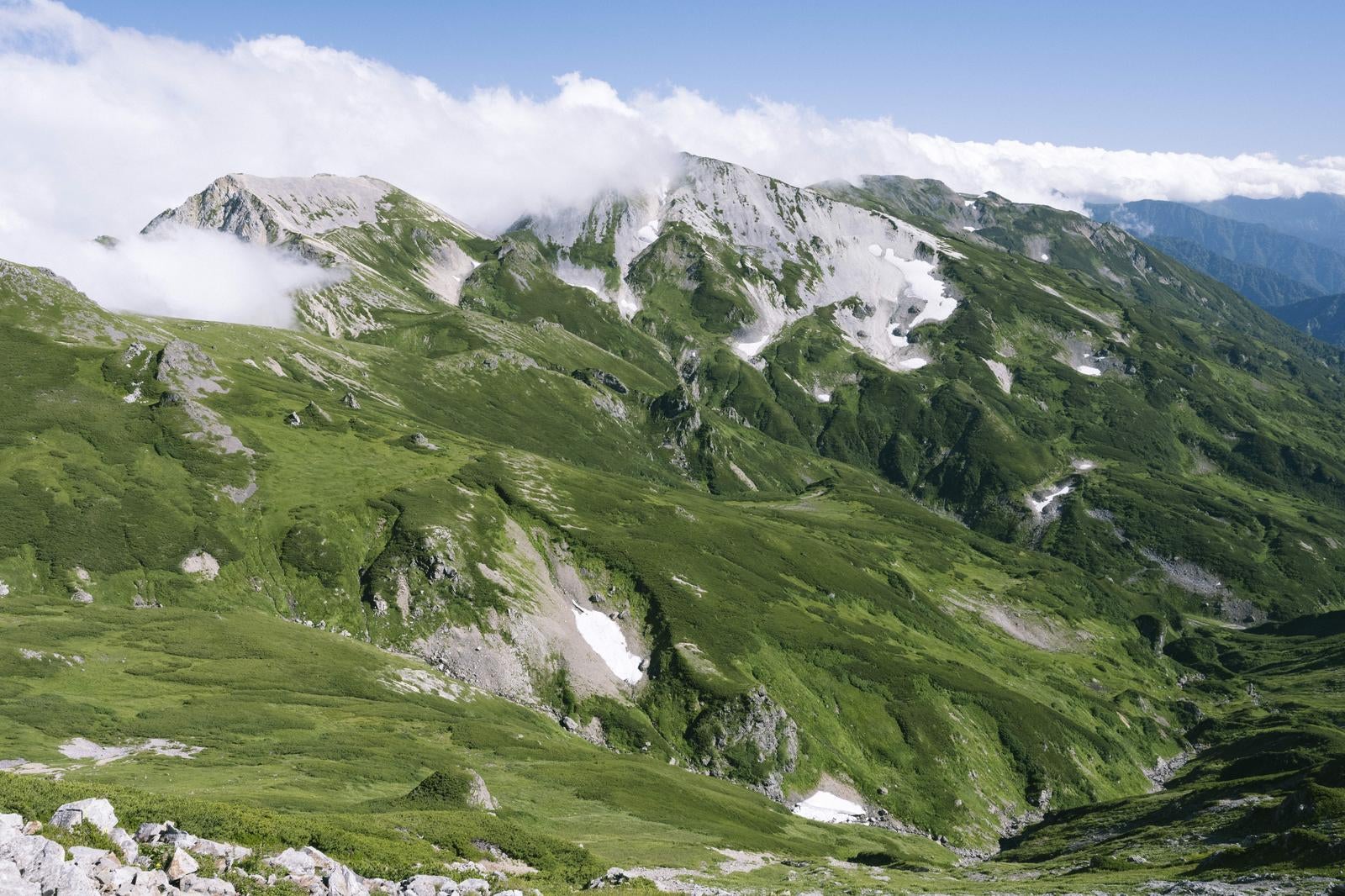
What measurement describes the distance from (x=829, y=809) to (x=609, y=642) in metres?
53.5

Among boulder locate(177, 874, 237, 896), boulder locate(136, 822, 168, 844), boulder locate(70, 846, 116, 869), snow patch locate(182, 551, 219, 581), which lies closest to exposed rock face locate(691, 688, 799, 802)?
snow patch locate(182, 551, 219, 581)

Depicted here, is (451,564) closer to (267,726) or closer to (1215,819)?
(267,726)

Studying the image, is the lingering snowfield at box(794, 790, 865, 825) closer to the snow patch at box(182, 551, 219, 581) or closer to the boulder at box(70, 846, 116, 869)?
the snow patch at box(182, 551, 219, 581)

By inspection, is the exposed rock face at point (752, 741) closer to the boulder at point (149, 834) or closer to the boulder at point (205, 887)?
the boulder at point (149, 834)

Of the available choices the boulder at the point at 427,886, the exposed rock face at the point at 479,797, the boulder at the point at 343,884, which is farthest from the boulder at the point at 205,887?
the exposed rock face at the point at 479,797

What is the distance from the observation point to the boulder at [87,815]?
30.9 m

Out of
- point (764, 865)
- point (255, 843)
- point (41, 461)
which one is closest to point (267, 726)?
point (764, 865)

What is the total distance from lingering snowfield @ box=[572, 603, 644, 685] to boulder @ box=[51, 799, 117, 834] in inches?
5425

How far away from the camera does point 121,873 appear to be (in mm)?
28281

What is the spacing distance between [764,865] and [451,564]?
97.7 metres

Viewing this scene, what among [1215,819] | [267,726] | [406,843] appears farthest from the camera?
[1215,819]

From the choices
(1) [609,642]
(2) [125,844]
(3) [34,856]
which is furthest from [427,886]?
(1) [609,642]

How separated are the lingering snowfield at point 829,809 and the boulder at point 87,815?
133 meters

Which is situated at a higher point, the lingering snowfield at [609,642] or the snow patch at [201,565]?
the snow patch at [201,565]
